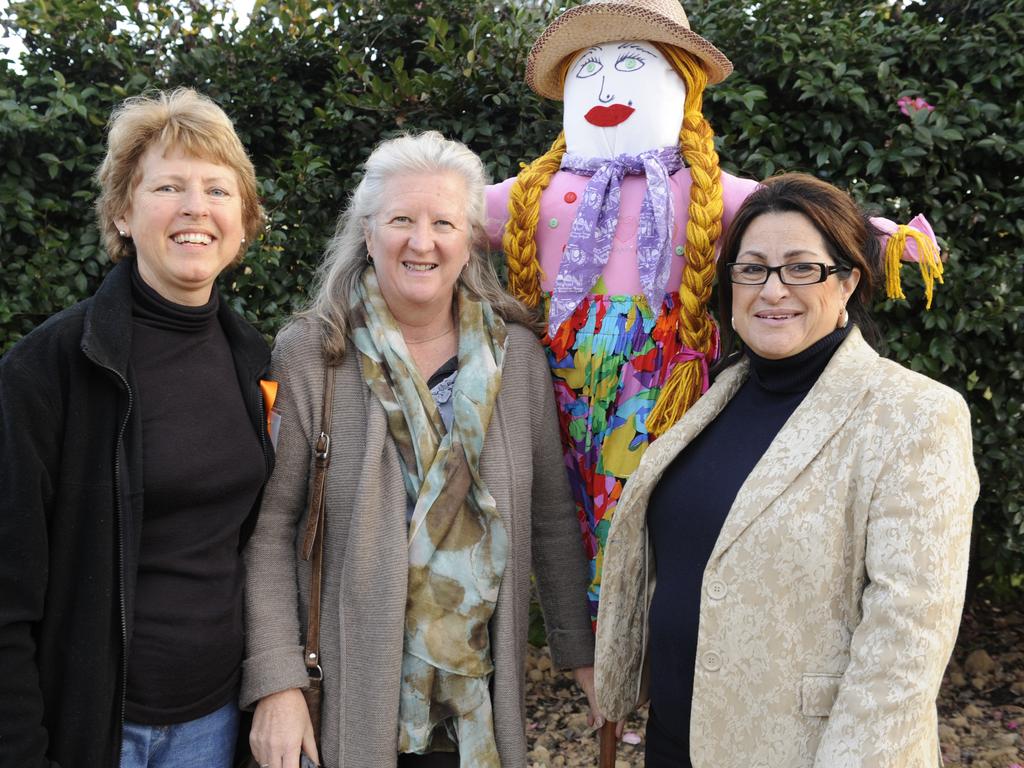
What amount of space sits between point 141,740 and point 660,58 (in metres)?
2.09

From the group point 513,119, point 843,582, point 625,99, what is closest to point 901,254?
point 625,99

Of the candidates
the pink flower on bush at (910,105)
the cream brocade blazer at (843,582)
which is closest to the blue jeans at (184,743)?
the cream brocade blazer at (843,582)

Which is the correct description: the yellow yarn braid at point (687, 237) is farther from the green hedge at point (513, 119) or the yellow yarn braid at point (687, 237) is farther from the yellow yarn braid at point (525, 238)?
the green hedge at point (513, 119)

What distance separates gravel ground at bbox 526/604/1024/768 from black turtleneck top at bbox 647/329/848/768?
5.42 feet

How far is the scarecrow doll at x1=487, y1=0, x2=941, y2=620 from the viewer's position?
2.37 meters

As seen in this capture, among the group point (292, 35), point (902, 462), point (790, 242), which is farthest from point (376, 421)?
point (292, 35)

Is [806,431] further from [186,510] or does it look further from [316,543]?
[186,510]

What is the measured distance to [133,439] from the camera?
67.3 inches

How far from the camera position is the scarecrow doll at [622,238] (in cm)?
237

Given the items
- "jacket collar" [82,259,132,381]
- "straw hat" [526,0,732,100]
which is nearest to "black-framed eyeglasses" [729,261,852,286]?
"straw hat" [526,0,732,100]

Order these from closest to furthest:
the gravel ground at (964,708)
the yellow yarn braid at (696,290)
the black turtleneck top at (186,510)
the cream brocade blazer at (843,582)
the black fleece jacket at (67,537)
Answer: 1. the cream brocade blazer at (843,582)
2. the black fleece jacket at (67,537)
3. the black turtleneck top at (186,510)
4. the yellow yarn braid at (696,290)
5. the gravel ground at (964,708)

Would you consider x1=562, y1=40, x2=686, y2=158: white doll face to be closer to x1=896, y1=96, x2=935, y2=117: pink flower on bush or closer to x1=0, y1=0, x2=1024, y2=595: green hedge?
x1=0, y1=0, x2=1024, y2=595: green hedge

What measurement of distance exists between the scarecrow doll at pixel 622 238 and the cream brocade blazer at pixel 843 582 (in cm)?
63

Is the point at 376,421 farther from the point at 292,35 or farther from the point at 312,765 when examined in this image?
the point at 292,35
